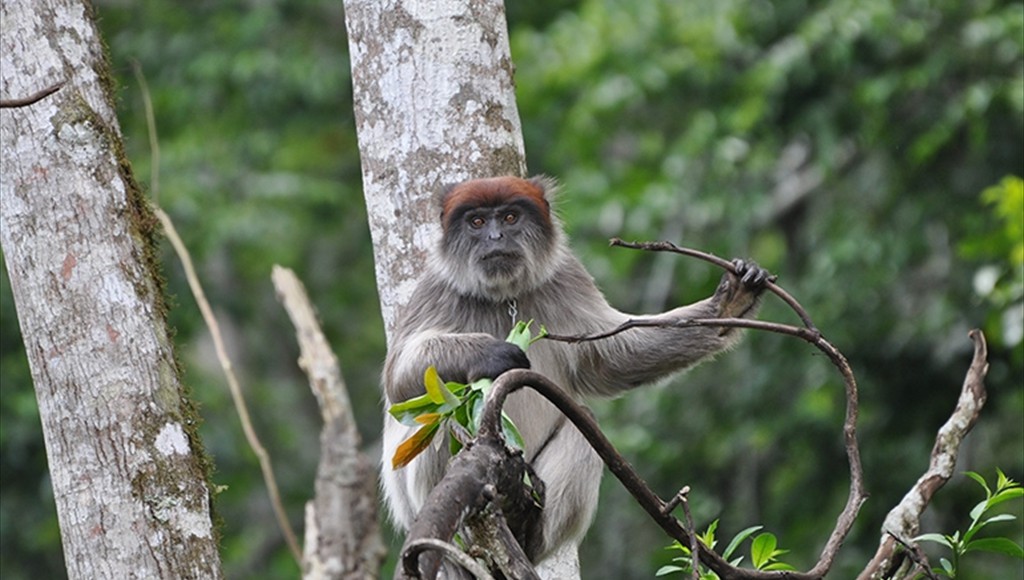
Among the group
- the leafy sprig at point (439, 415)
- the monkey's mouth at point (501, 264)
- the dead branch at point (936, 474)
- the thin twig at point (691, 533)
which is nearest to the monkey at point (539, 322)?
the monkey's mouth at point (501, 264)

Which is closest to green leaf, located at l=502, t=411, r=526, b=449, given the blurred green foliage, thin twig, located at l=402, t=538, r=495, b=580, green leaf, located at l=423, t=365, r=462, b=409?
green leaf, located at l=423, t=365, r=462, b=409

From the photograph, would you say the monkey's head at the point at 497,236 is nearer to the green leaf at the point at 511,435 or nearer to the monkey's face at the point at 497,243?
the monkey's face at the point at 497,243

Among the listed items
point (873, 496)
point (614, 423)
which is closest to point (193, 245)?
point (614, 423)

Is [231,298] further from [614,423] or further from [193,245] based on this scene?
[614,423]

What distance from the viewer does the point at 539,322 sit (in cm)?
502

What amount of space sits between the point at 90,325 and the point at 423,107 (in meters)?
1.39

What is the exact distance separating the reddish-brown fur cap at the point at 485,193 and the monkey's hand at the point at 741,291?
70cm

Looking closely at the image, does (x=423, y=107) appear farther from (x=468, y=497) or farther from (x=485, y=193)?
(x=468, y=497)

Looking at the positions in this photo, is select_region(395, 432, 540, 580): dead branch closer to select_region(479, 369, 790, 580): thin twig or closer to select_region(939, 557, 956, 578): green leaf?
select_region(479, 369, 790, 580): thin twig

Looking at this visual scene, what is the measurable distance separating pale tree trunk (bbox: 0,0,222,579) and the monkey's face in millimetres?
1056

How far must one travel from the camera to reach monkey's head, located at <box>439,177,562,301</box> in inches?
179

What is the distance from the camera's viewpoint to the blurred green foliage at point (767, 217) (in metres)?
8.73

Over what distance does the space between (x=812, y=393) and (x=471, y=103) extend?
5271 mm

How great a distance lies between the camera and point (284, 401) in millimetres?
14195
